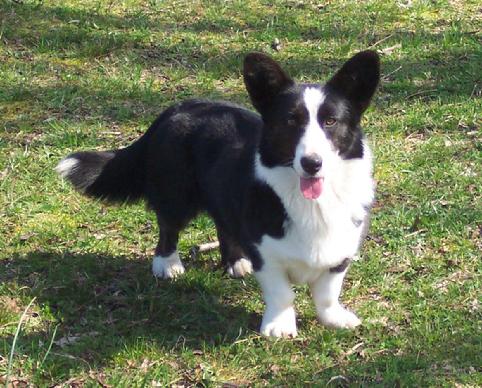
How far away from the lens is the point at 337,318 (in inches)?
156

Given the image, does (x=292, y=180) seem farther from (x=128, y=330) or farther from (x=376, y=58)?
(x=128, y=330)

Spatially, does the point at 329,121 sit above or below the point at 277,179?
above

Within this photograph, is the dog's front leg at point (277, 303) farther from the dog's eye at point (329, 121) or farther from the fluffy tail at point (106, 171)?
the fluffy tail at point (106, 171)

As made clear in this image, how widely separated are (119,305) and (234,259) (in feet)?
2.05

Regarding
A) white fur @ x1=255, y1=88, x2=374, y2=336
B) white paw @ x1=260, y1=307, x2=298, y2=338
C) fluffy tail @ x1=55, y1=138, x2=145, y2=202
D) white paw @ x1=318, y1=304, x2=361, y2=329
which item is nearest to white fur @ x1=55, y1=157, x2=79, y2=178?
fluffy tail @ x1=55, y1=138, x2=145, y2=202

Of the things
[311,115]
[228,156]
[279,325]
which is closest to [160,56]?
[228,156]

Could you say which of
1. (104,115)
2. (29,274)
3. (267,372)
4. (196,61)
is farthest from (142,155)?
(196,61)

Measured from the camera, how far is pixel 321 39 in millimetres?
7555

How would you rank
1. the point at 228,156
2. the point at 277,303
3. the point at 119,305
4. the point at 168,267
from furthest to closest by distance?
the point at 168,267
the point at 119,305
the point at 228,156
the point at 277,303

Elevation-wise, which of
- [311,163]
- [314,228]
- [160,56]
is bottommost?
[160,56]

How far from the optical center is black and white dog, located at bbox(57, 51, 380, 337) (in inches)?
138

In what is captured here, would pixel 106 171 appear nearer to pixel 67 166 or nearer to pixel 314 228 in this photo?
pixel 67 166

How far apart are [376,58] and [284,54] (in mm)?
3833

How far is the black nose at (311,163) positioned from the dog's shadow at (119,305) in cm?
93
